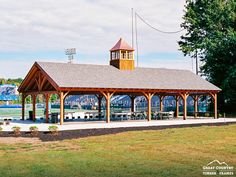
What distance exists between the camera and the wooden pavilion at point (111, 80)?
29.6 meters

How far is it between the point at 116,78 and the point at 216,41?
18.2 meters

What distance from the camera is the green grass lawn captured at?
1118 cm

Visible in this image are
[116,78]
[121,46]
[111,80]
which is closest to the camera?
[111,80]

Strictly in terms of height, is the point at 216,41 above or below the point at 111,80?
above

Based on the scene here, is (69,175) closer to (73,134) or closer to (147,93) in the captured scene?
(73,134)

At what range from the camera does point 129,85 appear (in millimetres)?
31703

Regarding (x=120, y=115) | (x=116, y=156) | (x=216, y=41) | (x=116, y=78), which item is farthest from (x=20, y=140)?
(x=216, y=41)

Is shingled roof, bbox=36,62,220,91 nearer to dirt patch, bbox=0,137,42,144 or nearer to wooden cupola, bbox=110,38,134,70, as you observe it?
wooden cupola, bbox=110,38,134,70

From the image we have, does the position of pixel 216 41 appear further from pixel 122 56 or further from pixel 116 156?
pixel 116 156

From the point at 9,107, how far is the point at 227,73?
4635cm

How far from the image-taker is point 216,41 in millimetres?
45469

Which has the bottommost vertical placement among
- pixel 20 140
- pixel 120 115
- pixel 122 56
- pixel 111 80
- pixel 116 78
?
pixel 20 140

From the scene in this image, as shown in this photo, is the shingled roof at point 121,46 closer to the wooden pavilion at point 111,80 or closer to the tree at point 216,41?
the wooden pavilion at point 111,80

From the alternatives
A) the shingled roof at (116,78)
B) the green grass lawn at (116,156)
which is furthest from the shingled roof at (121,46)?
the green grass lawn at (116,156)
